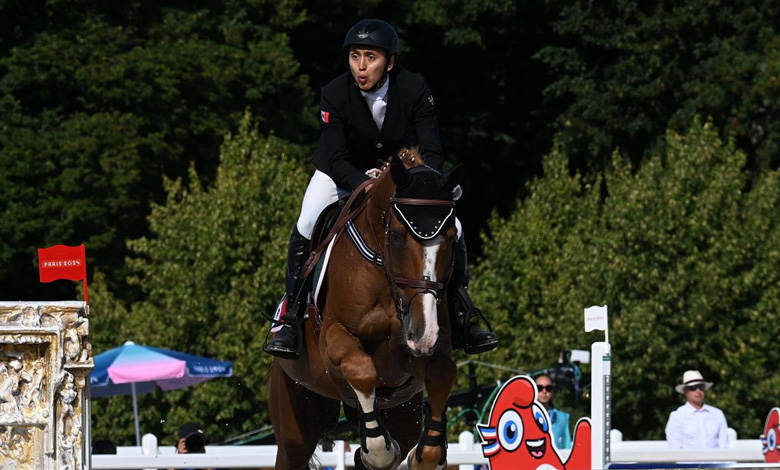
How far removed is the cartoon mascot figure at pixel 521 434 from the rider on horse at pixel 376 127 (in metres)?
1.78

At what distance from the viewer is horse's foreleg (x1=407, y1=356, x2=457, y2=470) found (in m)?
6.75

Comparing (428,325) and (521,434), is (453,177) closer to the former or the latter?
(428,325)

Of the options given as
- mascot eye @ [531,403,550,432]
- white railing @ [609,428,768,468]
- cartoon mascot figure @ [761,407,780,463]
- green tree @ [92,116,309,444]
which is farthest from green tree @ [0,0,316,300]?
mascot eye @ [531,403,550,432]

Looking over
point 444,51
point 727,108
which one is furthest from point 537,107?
point 727,108

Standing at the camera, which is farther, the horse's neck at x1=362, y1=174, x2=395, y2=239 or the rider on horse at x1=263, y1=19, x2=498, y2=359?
the rider on horse at x1=263, y1=19, x2=498, y2=359

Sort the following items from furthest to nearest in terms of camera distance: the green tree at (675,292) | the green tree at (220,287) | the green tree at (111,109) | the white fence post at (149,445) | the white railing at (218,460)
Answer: the green tree at (111,109)
the green tree at (220,287)
the green tree at (675,292)
the white fence post at (149,445)
the white railing at (218,460)

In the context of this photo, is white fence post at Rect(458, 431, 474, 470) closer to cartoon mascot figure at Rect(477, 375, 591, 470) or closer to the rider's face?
cartoon mascot figure at Rect(477, 375, 591, 470)

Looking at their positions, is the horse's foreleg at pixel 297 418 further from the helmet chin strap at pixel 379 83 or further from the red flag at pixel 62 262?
the helmet chin strap at pixel 379 83

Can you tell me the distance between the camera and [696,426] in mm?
12547

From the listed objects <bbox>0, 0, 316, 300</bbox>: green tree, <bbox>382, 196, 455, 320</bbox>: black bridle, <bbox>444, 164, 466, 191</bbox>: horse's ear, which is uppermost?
<bbox>0, 0, 316, 300</bbox>: green tree

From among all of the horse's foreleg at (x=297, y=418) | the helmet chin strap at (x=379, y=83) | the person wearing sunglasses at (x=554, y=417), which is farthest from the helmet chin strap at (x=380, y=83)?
the person wearing sunglasses at (x=554, y=417)

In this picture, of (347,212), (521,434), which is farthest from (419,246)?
(521,434)

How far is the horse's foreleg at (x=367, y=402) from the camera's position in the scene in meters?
6.66

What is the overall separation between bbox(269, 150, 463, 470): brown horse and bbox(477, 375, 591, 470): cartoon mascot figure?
1951mm
